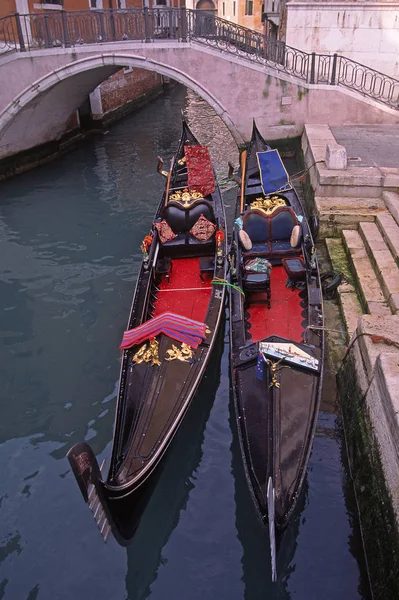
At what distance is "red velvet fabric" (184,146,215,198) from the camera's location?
7.86 metres

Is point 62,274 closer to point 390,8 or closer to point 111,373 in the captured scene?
point 111,373

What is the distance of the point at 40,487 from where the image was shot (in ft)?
13.8

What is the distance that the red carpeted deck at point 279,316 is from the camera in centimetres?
514

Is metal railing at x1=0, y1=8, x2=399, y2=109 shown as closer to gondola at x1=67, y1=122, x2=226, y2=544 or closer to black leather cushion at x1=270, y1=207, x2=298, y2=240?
gondola at x1=67, y1=122, x2=226, y2=544

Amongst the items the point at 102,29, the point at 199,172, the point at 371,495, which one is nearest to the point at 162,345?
the point at 371,495

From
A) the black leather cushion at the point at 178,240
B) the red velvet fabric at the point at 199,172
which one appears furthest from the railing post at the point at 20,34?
the black leather cushion at the point at 178,240

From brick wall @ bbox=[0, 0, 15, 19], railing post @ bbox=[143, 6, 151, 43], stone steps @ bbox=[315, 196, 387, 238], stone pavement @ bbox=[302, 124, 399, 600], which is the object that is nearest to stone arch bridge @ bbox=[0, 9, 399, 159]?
railing post @ bbox=[143, 6, 151, 43]

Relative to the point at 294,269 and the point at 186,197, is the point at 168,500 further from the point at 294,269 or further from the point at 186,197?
the point at 186,197

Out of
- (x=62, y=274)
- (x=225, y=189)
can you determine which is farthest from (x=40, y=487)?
(x=225, y=189)

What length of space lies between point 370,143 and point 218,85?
3670 mm

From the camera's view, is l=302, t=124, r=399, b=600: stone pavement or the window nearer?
l=302, t=124, r=399, b=600: stone pavement

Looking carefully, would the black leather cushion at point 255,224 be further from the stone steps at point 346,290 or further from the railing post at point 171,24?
the railing post at point 171,24

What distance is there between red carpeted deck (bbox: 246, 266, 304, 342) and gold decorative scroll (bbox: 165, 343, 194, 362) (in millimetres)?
772

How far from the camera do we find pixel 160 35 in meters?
11.7
